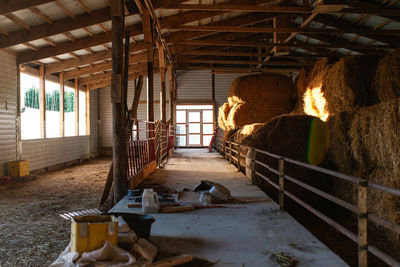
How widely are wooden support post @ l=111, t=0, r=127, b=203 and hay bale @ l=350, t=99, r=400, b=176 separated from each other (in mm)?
4093

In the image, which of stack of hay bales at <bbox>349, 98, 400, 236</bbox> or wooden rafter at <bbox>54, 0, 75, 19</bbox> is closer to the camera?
stack of hay bales at <bbox>349, 98, 400, 236</bbox>

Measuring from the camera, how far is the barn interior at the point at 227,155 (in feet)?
10.7

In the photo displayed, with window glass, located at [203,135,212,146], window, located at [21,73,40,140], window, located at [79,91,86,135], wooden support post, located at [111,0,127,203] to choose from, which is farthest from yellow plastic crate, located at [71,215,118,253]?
window glass, located at [203,135,212,146]

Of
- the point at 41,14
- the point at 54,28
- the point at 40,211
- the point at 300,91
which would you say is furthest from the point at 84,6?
the point at 300,91

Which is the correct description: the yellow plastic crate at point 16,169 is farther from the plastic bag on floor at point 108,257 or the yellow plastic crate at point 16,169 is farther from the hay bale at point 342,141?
the hay bale at point 342,141

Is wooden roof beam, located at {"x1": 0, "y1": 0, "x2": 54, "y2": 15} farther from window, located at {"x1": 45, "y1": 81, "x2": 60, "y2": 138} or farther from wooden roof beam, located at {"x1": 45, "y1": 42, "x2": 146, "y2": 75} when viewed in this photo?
window, located at {"x1": 45, "y1": 81, "x2": 60, "y2": 138}

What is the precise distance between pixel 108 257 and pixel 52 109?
11616 millimetres

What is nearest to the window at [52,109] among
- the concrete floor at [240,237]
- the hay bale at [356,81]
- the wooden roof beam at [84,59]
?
the wooden roof beam at [84,59]

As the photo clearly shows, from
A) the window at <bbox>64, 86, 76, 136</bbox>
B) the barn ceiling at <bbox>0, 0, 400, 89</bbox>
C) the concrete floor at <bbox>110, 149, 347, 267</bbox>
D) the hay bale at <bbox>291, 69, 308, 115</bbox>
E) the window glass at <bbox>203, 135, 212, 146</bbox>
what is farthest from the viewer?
the window glass at <bbox>203, 135, 212, 146</bbox>

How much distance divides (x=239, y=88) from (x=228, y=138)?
1940 millimetres

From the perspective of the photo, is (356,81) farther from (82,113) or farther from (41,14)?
(82,113)

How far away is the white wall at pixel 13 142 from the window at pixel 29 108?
0.32 m

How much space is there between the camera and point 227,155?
39.9 feet

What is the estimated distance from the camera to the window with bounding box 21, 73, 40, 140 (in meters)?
10.5
